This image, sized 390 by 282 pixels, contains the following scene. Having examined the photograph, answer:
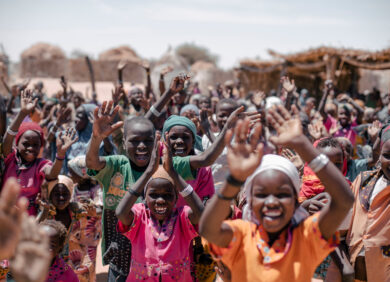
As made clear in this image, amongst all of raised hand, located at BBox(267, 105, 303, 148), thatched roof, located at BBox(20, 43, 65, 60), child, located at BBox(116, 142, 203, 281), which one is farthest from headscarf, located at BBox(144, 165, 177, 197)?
thatched roof, located at BBox(20, 43, 65, 60)

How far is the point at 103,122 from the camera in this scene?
3.05 m

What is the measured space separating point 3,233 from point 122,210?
3.64ft

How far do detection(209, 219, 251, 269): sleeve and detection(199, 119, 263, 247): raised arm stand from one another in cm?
3

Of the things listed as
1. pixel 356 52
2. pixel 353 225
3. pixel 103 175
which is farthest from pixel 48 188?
pixel 356 52

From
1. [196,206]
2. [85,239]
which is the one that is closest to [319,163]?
[196,206]

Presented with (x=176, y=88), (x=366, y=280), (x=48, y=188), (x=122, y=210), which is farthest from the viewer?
(x=176, y=88)

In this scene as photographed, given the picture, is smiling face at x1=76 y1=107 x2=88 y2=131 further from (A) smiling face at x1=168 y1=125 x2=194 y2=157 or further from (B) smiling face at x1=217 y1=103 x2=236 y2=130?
(A) smiling face at x1=168 y1=125 x2=194 y2=157

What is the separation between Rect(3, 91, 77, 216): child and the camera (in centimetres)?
379

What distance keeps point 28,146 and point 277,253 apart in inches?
112

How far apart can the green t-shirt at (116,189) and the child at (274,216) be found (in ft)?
3.74

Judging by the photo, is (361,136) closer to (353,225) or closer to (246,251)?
(353,225)

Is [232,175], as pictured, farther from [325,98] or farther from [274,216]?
[325,98]

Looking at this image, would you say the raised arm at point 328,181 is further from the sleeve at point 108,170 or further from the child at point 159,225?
the sleeve at point 108,170

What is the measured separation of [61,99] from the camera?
789 centimetres
